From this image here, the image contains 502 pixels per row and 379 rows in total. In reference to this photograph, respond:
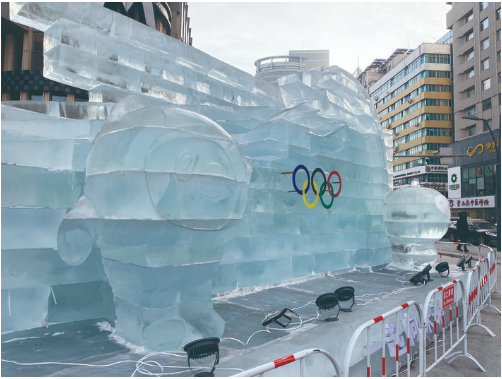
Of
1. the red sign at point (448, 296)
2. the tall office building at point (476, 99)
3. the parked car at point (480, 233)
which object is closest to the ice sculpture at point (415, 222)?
the red sign at point (448, 296)

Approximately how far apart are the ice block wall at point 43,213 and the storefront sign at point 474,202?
32.6 metres

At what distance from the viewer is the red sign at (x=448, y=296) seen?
5441mm

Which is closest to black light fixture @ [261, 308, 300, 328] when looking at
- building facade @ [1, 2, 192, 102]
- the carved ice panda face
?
the carved ice panda face

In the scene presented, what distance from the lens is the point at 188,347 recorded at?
3531mm

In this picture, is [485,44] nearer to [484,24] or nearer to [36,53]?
[484,24]

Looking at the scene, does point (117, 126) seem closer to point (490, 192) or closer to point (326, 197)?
point (326, 197)

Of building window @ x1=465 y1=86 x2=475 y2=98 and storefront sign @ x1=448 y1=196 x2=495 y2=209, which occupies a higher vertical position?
building window @ x1=465 y1=86 x2=475 y2=98

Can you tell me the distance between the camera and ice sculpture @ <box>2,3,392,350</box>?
14.0ft

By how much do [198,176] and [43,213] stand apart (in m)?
2.38

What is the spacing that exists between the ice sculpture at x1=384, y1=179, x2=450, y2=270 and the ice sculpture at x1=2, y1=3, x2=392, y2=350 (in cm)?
60

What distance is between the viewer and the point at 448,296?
5.56 metres

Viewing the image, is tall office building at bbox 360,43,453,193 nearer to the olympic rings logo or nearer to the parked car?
the parked car

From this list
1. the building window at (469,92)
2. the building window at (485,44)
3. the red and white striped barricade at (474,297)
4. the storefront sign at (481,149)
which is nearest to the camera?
the red and white striped barricade at (474,297)

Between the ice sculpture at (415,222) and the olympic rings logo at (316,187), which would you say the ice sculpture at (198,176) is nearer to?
the olympic rings logo at (316,187)
